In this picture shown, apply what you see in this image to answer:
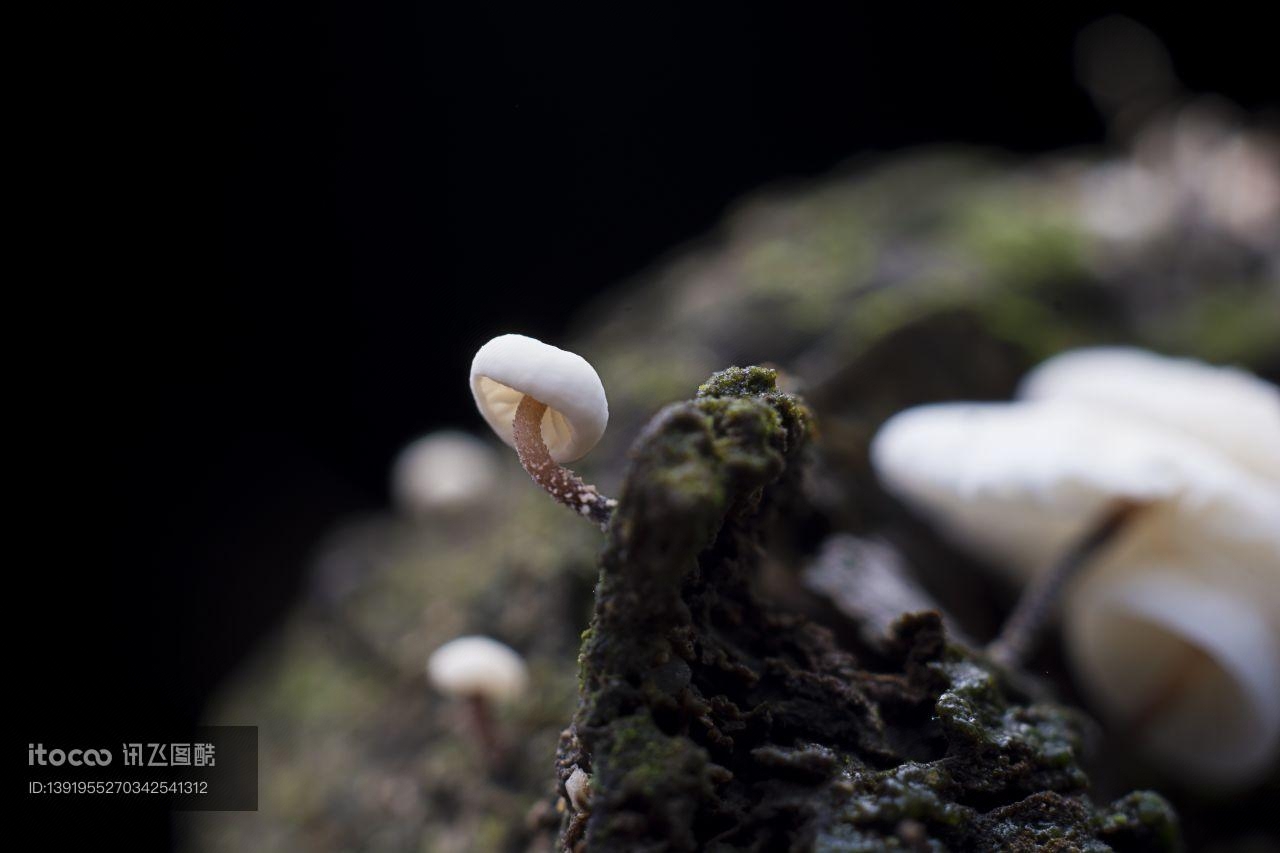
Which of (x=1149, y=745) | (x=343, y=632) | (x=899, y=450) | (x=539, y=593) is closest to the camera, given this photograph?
(x=899, y=450)

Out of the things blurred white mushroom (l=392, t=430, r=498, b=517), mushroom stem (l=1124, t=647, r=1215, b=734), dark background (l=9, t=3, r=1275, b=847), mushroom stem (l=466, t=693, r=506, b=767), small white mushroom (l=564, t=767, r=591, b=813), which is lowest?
small white mushroom (l=564, t=767, r=591, b=813)

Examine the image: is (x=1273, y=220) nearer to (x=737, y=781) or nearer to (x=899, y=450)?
(x=899, y=450)

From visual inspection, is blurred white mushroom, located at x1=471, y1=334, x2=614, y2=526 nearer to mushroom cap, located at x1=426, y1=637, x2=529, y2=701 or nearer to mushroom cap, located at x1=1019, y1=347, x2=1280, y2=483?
mushroom cap, located at x1=426, y1=637, x2=529, y2=701

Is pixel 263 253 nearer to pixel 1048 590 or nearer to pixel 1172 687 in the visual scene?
pixel 1048 590

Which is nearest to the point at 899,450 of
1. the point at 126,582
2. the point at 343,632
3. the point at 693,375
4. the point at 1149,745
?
the point at 693,375

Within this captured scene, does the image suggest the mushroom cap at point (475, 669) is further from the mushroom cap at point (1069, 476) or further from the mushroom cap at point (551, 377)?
the mushroom cap at point (1069, 476)

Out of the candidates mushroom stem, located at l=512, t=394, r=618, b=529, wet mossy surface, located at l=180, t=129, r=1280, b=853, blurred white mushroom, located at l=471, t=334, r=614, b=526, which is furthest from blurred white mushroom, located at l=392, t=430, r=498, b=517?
mushroom stem, located at l=512, t=394, r=618, b=529

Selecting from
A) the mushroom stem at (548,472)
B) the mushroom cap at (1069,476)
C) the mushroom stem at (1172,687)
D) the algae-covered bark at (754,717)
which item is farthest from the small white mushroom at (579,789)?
the mushroom stem at (1172,687)
